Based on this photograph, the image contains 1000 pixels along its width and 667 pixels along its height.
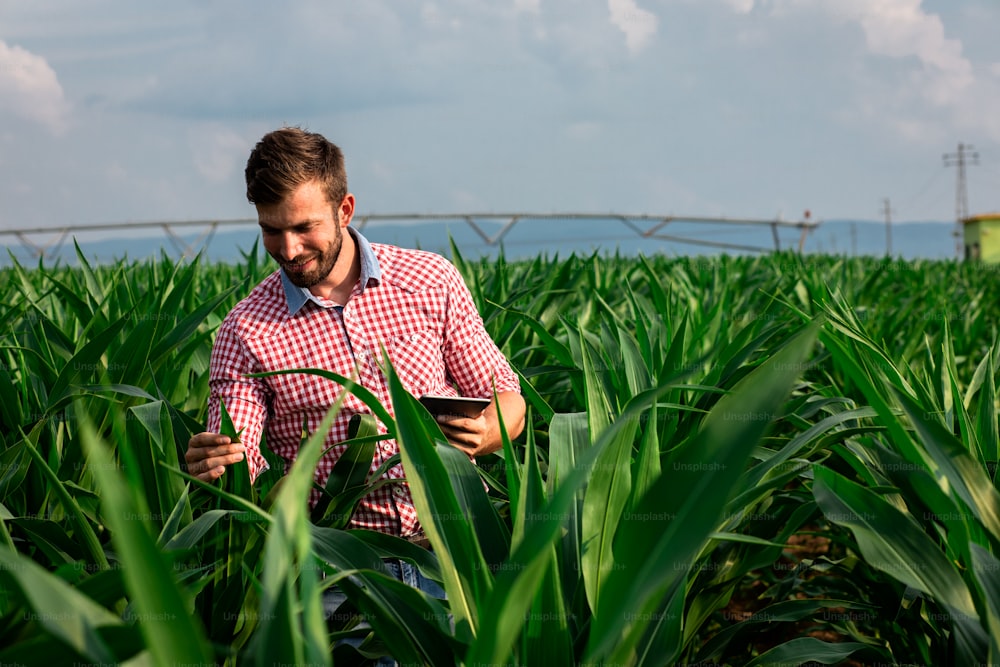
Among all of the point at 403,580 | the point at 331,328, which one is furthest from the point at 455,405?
the point at 331,328

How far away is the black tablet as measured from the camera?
145cm

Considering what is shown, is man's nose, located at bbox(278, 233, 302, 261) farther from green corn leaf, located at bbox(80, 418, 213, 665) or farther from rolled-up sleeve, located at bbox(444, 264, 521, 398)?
green corn leaf, located at bbox(80, 418, 213, 665)

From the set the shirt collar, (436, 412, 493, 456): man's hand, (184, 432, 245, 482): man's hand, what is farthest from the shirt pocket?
(184, 432, 245, 482): man's hand

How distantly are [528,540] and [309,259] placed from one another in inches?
43.5

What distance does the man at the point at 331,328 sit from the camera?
167 cm

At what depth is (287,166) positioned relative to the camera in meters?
1.65

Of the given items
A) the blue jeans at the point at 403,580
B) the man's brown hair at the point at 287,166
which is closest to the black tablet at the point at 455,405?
the blue jeans at the point at 403,580

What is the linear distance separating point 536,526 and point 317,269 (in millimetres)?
1096

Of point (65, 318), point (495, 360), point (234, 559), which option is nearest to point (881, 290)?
point (495, 360)

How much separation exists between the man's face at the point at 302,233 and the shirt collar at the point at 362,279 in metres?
0.04

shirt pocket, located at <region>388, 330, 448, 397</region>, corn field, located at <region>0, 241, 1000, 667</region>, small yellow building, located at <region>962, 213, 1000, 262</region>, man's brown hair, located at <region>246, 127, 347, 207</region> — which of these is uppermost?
small yellow building, located at <region>962, 213, 1000, 262</region>

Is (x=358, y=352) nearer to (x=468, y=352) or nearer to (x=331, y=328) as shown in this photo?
(x=331, y=328)

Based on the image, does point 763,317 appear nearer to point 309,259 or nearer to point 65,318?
point 309,259

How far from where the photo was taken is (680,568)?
889 millimetres
